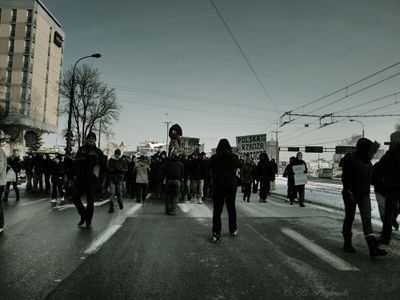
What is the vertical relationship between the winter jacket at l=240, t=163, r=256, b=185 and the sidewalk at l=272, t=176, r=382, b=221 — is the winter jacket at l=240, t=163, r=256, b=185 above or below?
above

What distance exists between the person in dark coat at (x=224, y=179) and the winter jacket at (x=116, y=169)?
467 cm

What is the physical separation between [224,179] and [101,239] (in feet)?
7.66

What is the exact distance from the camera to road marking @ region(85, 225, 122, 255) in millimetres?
5270

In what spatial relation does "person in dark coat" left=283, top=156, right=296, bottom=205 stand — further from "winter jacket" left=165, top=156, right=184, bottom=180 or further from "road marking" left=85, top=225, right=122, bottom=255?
"road marking" left=85, top=225, right=122, bottom=255

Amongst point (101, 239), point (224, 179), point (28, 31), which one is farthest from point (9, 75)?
point (224, 179)

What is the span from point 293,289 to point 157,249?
2.36 meters

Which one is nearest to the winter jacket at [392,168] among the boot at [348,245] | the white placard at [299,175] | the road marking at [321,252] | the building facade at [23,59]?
the boot at [348,245]

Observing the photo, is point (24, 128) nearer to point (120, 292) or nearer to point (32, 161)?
point (32, 161)

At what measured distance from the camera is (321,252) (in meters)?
5.39

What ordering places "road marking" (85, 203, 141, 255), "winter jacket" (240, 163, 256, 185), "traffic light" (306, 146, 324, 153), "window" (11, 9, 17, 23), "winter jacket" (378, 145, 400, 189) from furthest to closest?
1. "window" (11, 9, 17, 23)
2. "traffic light" (306, 146, 324, 153)
3. "winter jacket" (240, 163, 256, 185)
4. "winter jacket" (378, 145, 400, 189)
5. "road marking" (85, 203, 141, 255)

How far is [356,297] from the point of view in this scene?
11.4 feet

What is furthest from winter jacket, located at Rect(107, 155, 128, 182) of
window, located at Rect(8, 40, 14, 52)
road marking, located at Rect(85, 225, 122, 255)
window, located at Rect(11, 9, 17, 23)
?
window, located at Rect(11, 9, 17, 23)

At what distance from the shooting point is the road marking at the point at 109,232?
5406mm

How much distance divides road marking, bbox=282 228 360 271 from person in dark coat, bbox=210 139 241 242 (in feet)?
3.69
